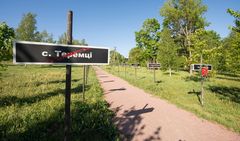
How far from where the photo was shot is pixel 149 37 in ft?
170

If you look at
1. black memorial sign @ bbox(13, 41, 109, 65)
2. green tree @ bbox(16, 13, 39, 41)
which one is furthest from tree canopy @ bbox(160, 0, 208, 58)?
green tree @ bbox(16, 13, 39, 41)

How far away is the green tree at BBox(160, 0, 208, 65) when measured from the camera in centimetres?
3444

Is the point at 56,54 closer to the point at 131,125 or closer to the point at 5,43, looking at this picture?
the point at 131,125

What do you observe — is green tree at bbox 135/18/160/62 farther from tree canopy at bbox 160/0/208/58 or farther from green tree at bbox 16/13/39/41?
green tree at bbox 16/13/39/41

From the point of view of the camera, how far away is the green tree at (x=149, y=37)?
50656 millimetres

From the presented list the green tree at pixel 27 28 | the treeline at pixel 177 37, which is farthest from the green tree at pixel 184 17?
the green tree at pixel 27 28

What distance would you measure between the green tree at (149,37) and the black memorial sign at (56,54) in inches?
1890

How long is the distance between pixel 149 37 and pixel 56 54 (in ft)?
166

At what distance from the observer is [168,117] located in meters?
7.59

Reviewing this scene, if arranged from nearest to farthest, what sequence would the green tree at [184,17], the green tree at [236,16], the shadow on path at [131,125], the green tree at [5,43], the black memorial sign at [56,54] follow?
1. the black memorial sign at [56,54]
2. the shadow on path at [131,125]
3. the green tree at [5,43]
4. the green tree at [236,16]
5. the green tree at [184,17]

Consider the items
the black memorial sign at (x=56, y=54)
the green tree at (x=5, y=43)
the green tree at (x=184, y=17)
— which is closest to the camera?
the black memorial sign at (x=56, y=54)

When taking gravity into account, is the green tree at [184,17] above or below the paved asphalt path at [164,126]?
above

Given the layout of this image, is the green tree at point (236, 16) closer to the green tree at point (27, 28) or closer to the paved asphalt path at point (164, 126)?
the paved asphalt path at point (164, 126)

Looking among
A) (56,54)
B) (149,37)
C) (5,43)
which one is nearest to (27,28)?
(149,37)
